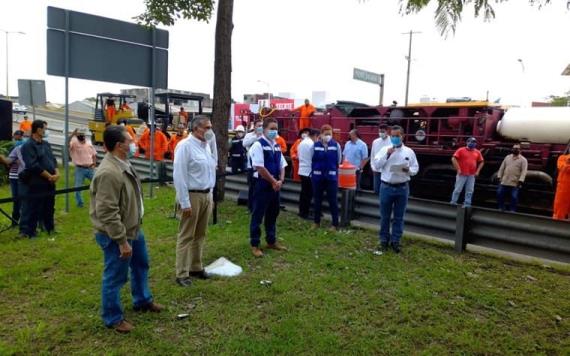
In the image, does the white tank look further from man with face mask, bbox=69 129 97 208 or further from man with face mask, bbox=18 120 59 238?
man with face mask, bbox=18 120 59 238

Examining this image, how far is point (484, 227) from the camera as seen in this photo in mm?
5617

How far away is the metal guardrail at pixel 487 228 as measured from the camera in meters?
5.06

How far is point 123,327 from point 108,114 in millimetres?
18866

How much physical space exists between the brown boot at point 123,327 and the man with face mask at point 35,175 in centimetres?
340

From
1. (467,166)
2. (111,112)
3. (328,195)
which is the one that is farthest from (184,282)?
(111,112)

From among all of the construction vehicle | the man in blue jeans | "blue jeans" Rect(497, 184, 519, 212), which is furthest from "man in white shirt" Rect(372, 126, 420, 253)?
the construction vehicle

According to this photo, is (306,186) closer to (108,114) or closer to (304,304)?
(304,304)

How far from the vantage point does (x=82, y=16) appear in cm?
774

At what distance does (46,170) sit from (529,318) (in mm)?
6226

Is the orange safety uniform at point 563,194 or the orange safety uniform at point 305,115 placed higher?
the orange safety uniform at point 305,115

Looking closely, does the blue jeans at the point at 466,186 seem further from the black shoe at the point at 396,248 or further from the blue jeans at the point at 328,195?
the black shoe at the point at 396,248

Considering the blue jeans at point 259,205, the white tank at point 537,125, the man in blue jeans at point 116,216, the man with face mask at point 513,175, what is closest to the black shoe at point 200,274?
the blue jeans at point 259,205

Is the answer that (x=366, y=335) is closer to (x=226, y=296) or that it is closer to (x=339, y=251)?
(x=226, y=296)

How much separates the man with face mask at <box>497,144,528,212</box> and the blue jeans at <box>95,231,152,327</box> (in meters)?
7.81
